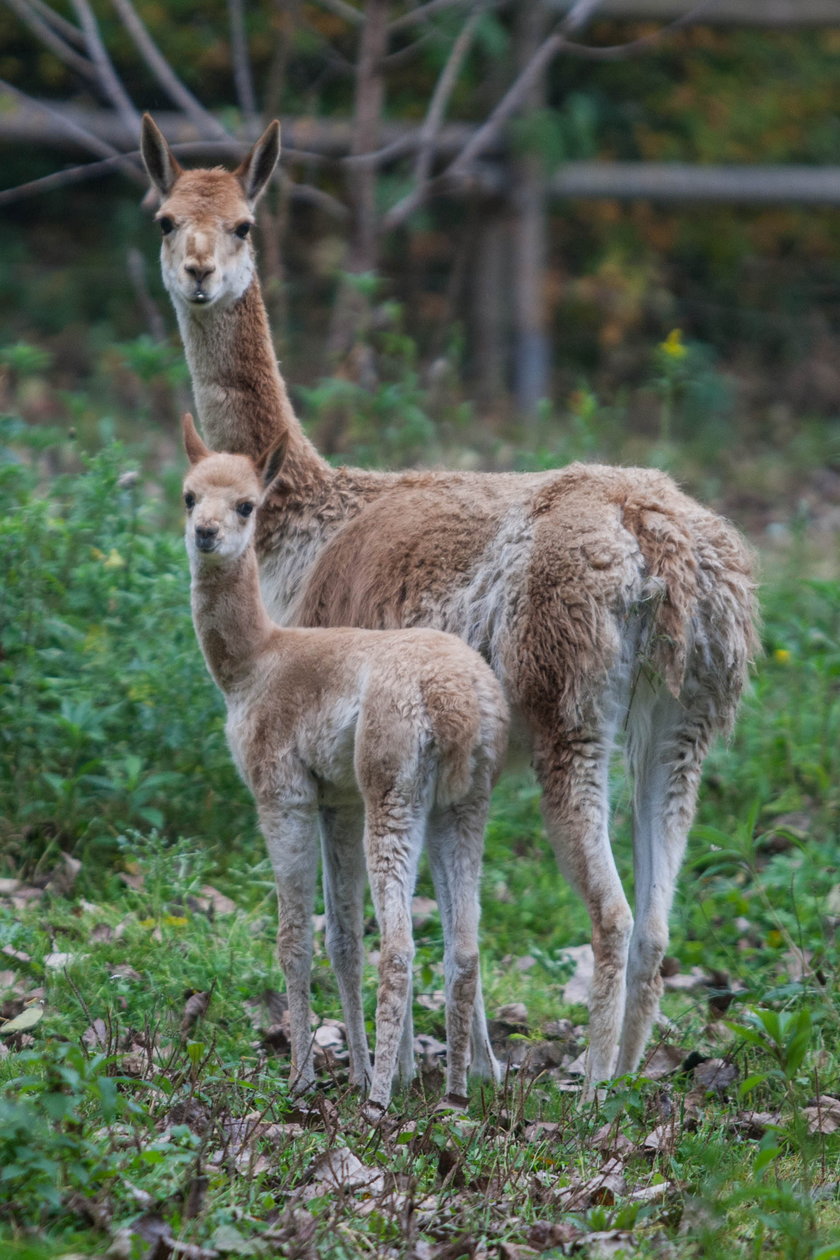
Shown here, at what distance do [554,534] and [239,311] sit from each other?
1487mm

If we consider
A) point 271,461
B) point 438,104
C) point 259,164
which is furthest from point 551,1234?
point 438,104

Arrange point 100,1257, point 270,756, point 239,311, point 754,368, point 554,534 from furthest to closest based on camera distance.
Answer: point 754,368 → point 239,311 → point 554,534 → point 270,756 → point 100,1257

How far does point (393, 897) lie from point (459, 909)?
0.23 metres

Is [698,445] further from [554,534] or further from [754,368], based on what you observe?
[554,534]

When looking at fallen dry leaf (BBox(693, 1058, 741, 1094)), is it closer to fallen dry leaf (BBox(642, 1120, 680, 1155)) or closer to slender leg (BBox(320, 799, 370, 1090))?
fallen dry leaf (BBox(642, 1120, 680, 1155))

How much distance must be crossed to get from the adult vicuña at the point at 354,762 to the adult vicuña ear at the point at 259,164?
4.23 feet

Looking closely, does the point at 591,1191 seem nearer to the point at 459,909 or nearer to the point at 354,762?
the point at 459,909

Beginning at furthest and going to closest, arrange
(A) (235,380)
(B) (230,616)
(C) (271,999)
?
(A) (235,380), (C) (271,999), (B) (230,616)

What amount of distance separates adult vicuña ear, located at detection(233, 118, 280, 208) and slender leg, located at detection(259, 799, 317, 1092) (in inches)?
90.4

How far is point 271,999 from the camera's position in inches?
183

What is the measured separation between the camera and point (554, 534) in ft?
14.5

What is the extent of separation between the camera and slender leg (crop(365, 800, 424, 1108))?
383 cm

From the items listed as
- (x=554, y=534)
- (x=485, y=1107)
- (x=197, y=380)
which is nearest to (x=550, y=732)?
(x=554, y=534)

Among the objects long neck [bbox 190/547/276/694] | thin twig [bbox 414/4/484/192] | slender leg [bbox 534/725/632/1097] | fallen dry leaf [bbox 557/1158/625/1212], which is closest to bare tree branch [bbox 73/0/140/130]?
thin twig [bbox 414/4/484/192]
